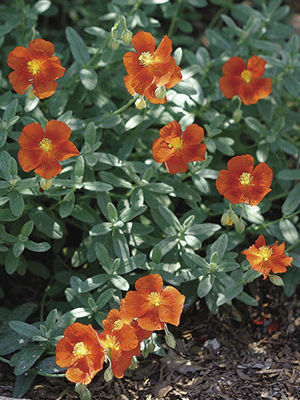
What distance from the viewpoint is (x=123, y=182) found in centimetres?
284

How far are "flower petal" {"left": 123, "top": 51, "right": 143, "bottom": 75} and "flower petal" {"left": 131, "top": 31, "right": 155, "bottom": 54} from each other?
39 mm

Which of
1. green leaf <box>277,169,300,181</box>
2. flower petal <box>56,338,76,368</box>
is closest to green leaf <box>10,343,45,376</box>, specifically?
flower petal <box>56,338,76,368</box>

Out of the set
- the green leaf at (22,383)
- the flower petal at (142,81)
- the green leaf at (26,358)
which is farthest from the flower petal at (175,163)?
the green leaf at (22,383)

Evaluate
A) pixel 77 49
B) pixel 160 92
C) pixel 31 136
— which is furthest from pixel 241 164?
pixel 77 49

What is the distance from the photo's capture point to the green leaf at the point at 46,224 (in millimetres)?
2762

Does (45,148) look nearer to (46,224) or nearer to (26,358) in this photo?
(46,224)

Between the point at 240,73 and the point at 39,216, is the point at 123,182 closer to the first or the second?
the point at 39,216

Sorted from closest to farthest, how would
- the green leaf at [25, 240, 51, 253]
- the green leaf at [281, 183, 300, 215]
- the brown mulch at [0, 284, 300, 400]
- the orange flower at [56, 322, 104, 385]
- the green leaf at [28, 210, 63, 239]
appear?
1. the orange flower at [56, 322, 104, 385]
2. the brown mulch at [0, 284, 300, 400]
3. the green leaf at [25, 240, 51, 253]
4. the green leaf at [28, 210, 63, 239]
5. the green leaf at [281, 183, 300, 215]

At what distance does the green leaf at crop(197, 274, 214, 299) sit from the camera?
256 centimetres

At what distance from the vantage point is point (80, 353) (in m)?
2.17

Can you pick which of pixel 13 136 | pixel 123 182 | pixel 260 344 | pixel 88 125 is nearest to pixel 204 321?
pixel 260 344

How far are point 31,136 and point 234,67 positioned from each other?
3.72ft

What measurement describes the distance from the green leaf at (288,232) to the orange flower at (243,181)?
0.53 meters

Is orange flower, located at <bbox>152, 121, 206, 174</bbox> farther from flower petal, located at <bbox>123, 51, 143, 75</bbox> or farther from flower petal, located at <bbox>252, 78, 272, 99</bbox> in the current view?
flower petal, located at <bbox>252, 78, 272, 99</bbox>
